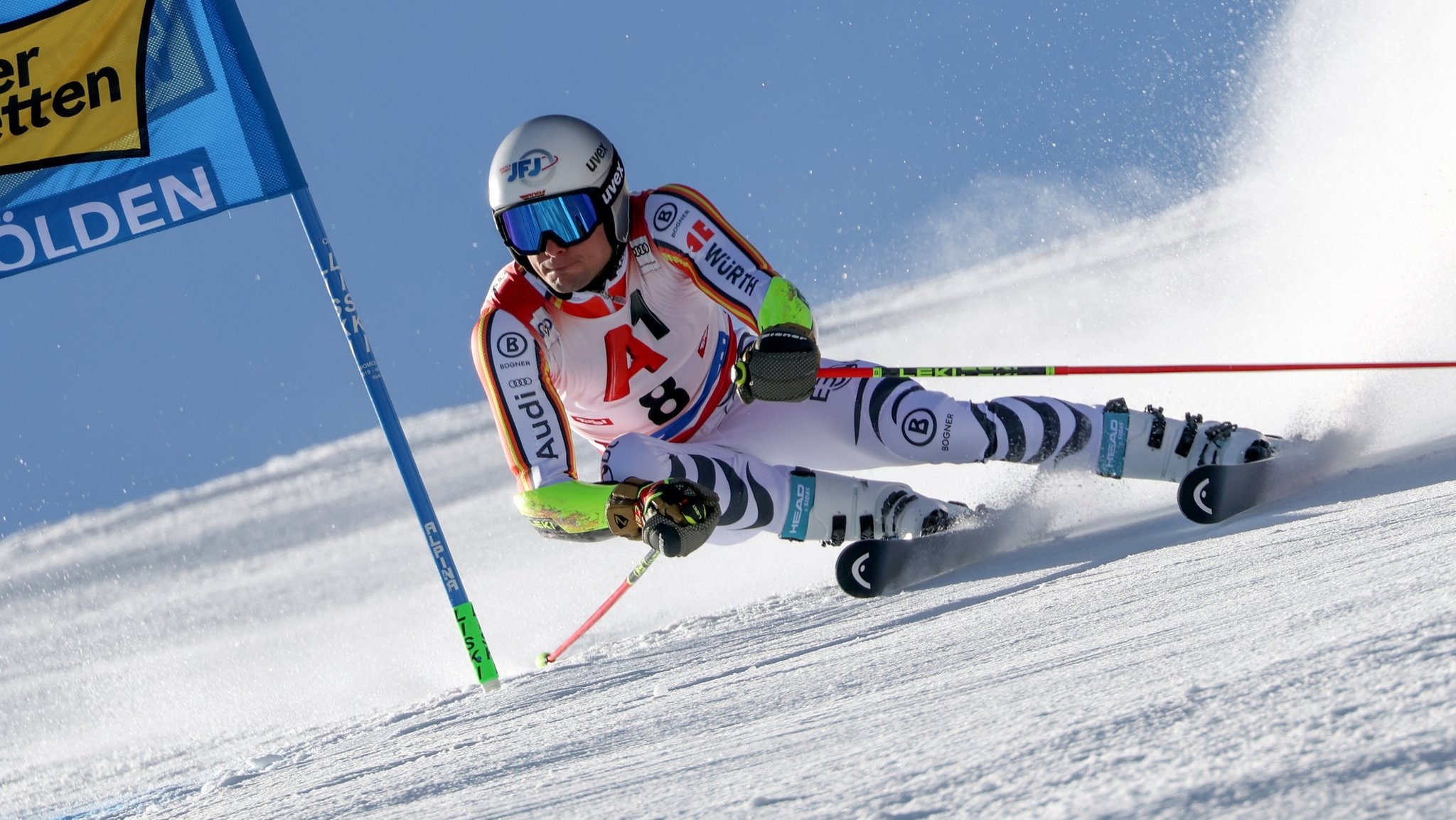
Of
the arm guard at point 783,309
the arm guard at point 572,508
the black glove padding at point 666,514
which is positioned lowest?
the black glove padding at point 666,514

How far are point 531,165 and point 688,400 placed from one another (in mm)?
979

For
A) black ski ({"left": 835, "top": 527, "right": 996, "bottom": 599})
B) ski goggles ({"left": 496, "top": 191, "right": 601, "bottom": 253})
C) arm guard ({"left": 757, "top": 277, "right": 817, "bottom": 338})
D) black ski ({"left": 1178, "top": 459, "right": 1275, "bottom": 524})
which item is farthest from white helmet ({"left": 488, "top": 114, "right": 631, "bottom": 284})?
black ski ({"left": 1178, "top": 459, "right": 1275, "bottom": 524})

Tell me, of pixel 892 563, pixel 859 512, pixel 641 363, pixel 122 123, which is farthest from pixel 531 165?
pixel 122 123

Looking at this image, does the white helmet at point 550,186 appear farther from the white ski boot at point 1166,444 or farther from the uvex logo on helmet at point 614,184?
the white ski boot at point 1166,444

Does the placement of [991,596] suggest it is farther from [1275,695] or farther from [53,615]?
[53,615]

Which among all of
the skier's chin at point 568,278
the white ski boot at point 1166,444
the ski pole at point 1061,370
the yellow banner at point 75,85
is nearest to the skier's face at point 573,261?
the skier's chin at point 568,278

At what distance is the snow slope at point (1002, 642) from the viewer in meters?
1.14

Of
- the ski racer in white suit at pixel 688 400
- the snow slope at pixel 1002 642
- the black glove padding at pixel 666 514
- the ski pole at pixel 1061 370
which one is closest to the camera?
the snow slope at pixel 1002 642

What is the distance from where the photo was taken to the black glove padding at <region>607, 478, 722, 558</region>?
3236mm

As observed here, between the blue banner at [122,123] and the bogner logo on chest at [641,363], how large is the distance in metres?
1.53

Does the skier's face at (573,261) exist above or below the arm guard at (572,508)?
above

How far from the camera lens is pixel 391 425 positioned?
4.46 metres

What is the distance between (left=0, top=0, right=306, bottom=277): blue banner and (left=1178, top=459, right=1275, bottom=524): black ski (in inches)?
130

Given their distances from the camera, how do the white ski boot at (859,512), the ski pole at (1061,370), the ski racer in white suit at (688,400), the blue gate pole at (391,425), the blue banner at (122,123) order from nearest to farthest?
the ski pole at (1061,370) < the ski racer in white suit at (688,400) < the white ski boot at (859,512) < the blue gate pole at (391,425) < the blue banner at (122,123)
